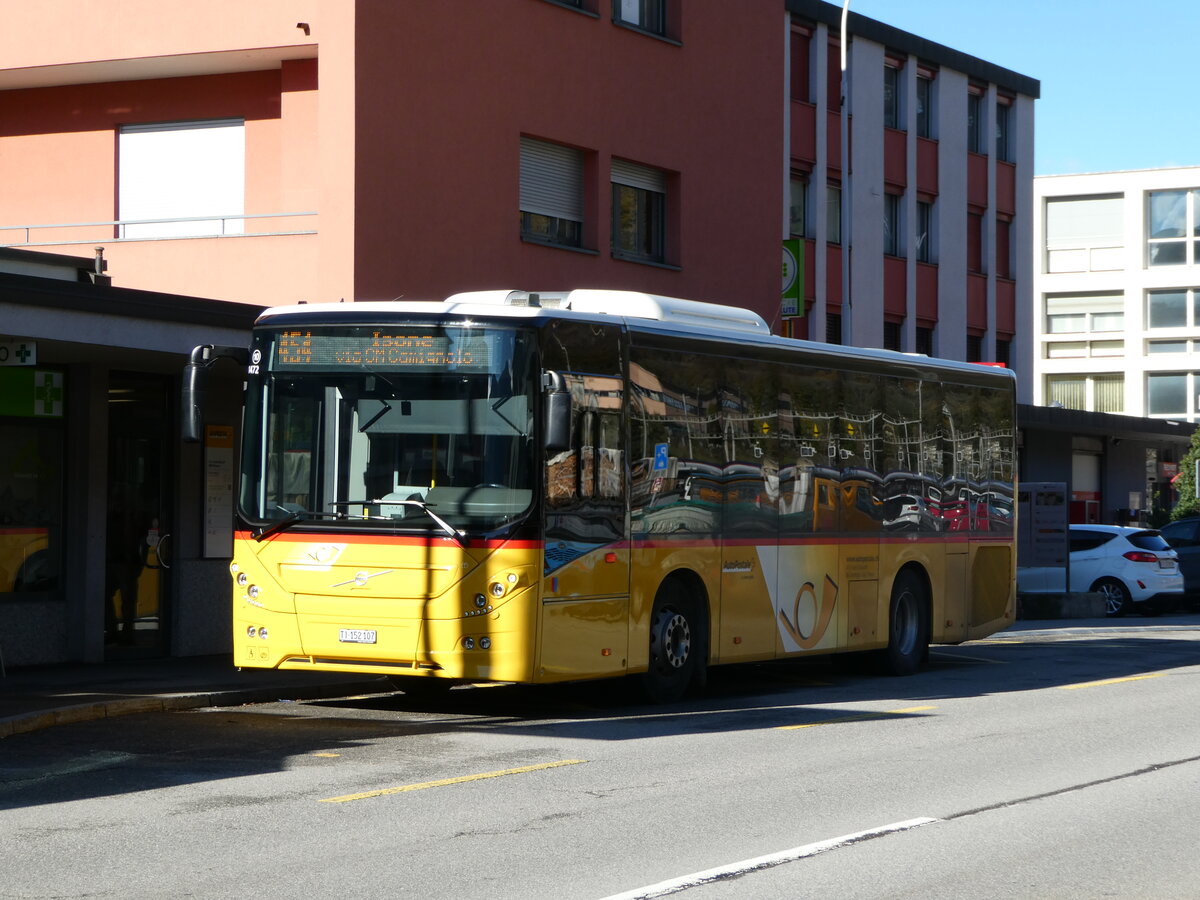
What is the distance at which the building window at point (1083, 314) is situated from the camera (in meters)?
74.1

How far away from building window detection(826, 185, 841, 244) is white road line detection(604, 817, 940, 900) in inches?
1238

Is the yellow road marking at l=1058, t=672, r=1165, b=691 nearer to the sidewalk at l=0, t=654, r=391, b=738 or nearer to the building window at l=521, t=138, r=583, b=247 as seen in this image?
the sidewalk at l=0, t=654, r=391, b=738

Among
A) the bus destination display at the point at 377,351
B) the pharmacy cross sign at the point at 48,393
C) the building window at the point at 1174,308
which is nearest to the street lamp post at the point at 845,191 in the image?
the pharmacy cross sign at the point at 48,393

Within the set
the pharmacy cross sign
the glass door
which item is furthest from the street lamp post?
the pharmacy cross sign

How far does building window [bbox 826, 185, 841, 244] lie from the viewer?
39.6m

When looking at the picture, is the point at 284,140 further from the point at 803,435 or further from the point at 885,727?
the point at 885,727

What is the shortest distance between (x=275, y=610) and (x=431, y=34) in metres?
10.5

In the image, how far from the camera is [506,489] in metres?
12.8

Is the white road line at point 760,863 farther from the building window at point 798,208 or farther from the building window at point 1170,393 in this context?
the building window at point 1170,393

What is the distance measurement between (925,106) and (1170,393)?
3521cm

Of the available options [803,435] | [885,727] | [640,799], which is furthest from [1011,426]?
[640,799]

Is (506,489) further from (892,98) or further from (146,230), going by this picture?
(892,98)

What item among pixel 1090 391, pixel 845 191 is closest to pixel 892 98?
pixel 845 191

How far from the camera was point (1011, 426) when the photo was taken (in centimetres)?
1978
